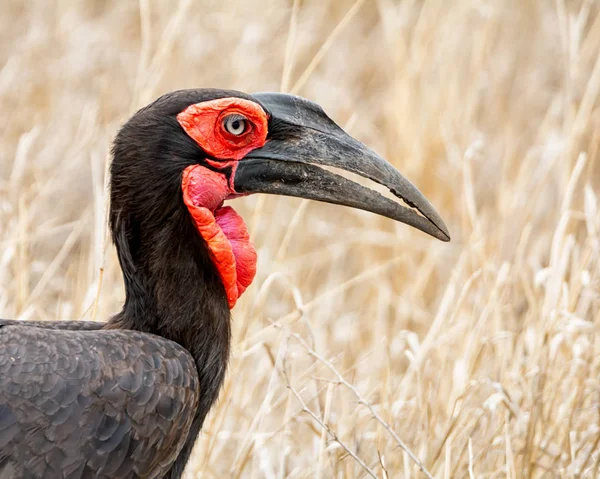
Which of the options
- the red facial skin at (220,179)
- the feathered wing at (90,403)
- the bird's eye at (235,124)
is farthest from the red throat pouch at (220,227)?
the feathered wing at (90,403)

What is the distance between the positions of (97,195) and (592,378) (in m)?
1.80

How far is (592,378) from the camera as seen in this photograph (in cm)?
344

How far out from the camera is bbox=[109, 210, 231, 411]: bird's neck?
2.80m

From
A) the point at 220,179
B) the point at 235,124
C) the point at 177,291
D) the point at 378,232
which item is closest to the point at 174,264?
the point at 177,291

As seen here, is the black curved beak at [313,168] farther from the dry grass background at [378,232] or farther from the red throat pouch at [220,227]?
the dry grass background at [378,232]

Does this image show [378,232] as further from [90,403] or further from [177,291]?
[90,403]

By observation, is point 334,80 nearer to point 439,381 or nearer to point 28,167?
point 28,167

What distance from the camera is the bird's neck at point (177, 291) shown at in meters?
2.80

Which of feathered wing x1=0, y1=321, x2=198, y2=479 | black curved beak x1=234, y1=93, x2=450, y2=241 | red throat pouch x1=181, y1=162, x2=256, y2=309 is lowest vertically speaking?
feathered wing x1=0, y1=321, x2=198, y2=479

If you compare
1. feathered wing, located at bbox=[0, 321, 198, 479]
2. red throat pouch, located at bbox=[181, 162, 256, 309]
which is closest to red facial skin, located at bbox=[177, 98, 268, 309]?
red throat pouch, located at bbox=[181, 162, 256, 309]

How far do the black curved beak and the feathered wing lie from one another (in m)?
0.54

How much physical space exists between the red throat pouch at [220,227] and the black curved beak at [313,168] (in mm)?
81

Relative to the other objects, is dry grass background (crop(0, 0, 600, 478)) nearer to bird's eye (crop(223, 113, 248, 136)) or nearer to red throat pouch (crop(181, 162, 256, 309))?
red throat pouch (crop(181, 162, 256, 309))

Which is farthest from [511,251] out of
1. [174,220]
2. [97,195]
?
[174,220]
